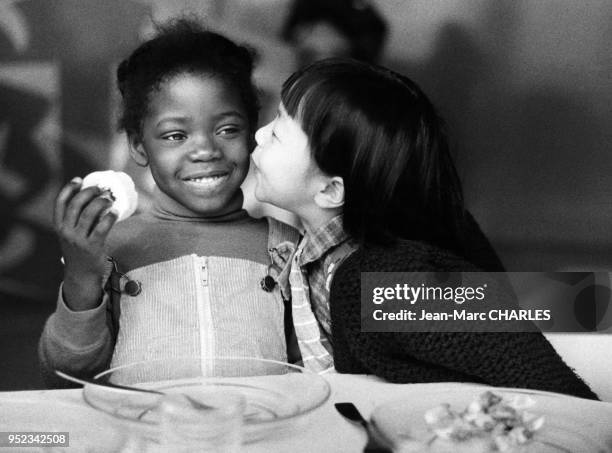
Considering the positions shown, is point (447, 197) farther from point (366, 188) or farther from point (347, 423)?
point (347, 423)

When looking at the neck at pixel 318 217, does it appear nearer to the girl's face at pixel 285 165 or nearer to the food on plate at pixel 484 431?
the girl's face at pixel 285 165

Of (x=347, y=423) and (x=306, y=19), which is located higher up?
(x=306, y=19)

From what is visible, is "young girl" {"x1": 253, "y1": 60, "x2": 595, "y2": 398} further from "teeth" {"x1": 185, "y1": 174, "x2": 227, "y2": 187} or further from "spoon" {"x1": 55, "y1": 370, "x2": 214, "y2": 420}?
"spoon" {"x1": 55, "y1": 370, "x2": 214, "y2": 420}

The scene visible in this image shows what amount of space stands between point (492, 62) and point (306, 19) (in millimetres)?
234

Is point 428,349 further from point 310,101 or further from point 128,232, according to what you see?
point 128,232

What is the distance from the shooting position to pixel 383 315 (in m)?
0.75

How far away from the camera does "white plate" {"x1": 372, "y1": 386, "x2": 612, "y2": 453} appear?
0.50 m

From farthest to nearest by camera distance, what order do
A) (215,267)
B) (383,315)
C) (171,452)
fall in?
(215,267) < (383,315) < (171,452)

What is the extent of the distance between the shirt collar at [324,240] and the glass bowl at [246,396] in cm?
16

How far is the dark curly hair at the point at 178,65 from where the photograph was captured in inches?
34.4

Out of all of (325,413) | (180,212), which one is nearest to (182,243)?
(180,212)

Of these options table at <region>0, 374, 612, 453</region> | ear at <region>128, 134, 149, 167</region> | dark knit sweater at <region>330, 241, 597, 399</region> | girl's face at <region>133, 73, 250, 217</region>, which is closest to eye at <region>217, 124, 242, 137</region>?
girl's face at <region>133, 73, 250, 217</region>

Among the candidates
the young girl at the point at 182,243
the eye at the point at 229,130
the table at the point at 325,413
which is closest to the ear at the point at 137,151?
the young girl at the point at 182,243

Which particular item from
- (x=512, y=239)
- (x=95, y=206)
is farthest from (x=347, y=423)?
(x=512, y=239)
